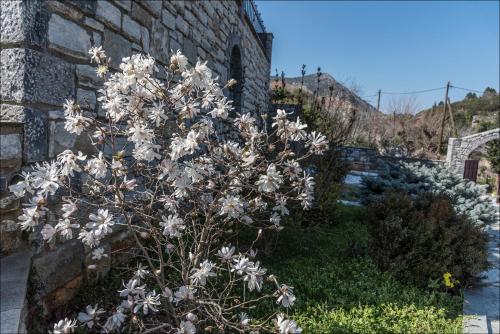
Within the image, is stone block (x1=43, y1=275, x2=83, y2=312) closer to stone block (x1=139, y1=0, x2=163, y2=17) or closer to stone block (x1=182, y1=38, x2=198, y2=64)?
stone block (x1=139, y1=0, x2=163, y2=17)

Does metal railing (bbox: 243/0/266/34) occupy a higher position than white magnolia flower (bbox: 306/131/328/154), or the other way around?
metal railing (bbox: 243/0/266/34)

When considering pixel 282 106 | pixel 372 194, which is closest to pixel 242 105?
pixel 282 106

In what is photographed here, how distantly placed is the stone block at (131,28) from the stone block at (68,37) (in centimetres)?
50

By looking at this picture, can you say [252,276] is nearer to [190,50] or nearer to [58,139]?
[58,139]

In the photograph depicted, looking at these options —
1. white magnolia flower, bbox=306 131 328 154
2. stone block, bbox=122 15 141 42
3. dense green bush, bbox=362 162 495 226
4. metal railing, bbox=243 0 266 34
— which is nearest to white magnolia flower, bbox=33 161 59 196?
white magnolia flower, bbox=306 131 328 154

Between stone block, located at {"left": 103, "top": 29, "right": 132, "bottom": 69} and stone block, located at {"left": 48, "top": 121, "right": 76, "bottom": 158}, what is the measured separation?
727mm

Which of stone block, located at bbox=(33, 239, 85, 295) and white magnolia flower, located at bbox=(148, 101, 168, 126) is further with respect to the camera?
stone block, located at bbox=(33, 239, 85, 295)

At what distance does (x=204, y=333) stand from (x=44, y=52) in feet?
6.21

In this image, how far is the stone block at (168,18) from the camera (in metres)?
3.43

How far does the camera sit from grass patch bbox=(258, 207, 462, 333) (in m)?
2.61

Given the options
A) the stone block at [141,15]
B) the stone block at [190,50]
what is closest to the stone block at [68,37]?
the stone block at [141,15]

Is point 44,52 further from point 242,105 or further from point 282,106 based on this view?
point 282,106

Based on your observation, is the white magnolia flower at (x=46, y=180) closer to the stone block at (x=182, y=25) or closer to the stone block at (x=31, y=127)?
the stone block at (x=31, y=127)

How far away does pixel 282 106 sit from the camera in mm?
8461
